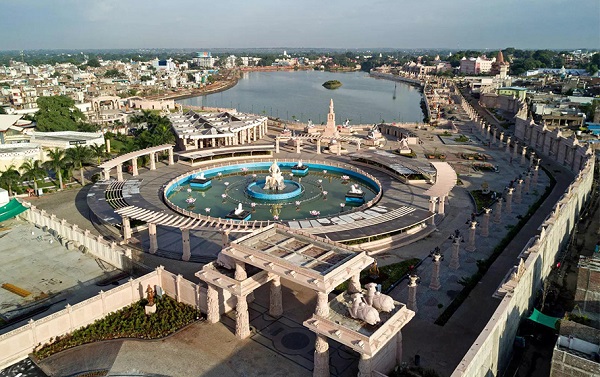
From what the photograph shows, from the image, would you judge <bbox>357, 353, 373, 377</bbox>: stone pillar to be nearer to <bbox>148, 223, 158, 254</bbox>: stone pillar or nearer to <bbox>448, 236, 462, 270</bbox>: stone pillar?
<bbox>448, 236, 462, 270</bbox>: stone pillar

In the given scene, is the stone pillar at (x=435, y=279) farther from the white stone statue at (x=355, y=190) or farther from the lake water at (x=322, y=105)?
the lake water at (x=322, y=105)

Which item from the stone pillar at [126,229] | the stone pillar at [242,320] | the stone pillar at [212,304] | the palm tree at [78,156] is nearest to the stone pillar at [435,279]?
the stone pillar at [242,320]

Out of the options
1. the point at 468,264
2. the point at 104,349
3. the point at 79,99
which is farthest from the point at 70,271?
the point at 79,99

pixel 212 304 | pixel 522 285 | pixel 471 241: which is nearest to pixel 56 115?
pixel 212 304

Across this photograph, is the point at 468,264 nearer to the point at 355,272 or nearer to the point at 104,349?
the point at 355,272

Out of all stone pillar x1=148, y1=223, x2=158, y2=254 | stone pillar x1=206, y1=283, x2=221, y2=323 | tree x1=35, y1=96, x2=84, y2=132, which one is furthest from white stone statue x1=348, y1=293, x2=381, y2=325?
tree x1=35, y1=96, x2=84, y2=132

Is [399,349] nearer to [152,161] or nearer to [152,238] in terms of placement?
[152,238]
